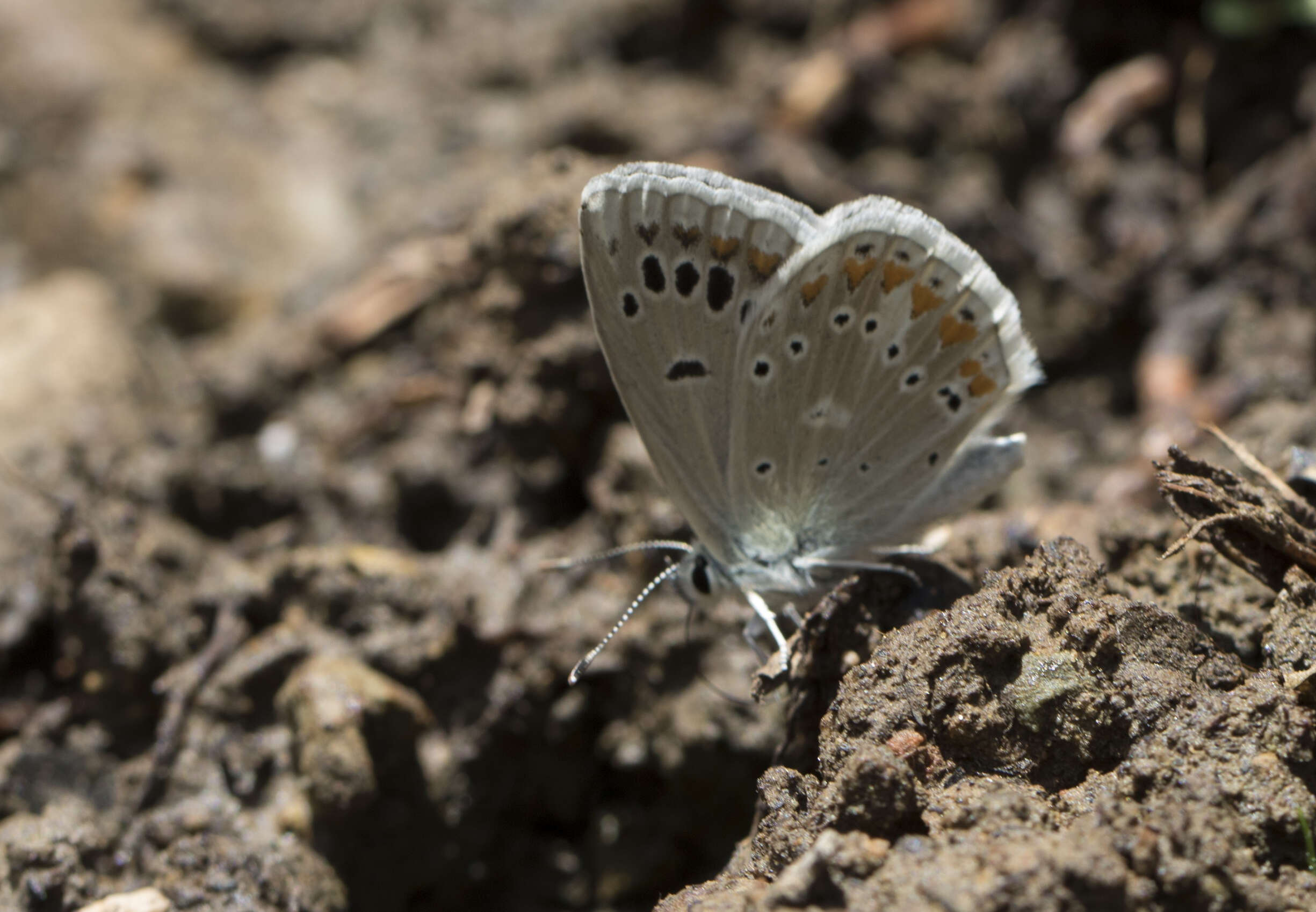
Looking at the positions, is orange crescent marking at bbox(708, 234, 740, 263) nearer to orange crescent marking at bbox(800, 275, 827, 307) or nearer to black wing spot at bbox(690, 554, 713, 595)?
orange crescent marking at bbox(800, 275, 827, 307)

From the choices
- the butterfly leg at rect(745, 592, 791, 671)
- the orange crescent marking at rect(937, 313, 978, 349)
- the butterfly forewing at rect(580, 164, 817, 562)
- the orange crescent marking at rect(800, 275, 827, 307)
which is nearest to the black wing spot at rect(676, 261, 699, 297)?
the butterfly forewing at rect(580, 164, 817, 562)

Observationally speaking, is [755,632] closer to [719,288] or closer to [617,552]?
[617,552]

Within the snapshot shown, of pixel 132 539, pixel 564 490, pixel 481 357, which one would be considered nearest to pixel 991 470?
pixel 564 490

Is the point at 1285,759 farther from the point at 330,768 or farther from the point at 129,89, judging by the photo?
the point at 129,89

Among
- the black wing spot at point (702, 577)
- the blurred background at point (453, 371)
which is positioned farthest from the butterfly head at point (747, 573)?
the blurred background at point (453, 371)

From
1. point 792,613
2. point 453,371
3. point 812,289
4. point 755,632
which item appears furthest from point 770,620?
point 453,371

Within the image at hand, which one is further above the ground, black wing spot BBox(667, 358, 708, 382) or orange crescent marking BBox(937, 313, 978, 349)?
orange crescent marking BBox(937, 313, 978, 349)

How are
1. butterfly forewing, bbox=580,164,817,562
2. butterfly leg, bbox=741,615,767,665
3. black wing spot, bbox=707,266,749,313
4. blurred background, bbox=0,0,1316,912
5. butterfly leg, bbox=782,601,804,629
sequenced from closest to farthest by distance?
butterfly forewing, bbox=580,164,817,562 < black wing spot, bbox=707,266,749,313 < butterfly leg, bbox=741,615,767,665 < butterfly leg, bbox=782,601,804,629 < blurred background, bbox=0,0,1316,912
